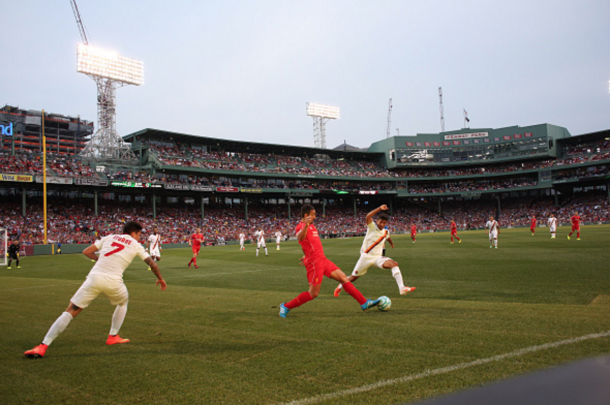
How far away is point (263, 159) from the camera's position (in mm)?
67875

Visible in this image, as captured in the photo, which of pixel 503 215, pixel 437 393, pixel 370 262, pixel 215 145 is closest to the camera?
pixel 437 393

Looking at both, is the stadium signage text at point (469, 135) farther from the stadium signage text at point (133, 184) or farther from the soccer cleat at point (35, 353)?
the soccer cleat at point (35, 353)

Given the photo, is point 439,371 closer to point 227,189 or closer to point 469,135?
point 227,189

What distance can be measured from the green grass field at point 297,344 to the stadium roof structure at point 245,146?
5082 cm

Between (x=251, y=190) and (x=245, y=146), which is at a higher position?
(x=245, y=146)

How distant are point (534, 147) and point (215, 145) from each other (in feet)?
193

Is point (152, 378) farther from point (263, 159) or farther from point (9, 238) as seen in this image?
point (263, 159)

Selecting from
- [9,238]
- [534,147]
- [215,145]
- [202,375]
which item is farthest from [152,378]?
[534,147]

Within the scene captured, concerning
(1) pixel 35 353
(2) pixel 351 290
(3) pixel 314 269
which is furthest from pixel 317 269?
(1) pixel 35 353

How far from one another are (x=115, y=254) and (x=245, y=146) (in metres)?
61.1

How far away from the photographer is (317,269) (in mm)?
7137

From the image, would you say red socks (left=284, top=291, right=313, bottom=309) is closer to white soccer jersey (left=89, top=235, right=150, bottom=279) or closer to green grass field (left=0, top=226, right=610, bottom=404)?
green grass field (left=0, top=226, right=610, bottom=404)

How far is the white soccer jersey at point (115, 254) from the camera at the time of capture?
6055 millimetres

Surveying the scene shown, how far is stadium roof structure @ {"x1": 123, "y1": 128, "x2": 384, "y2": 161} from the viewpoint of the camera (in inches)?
2275
